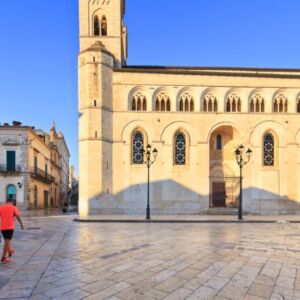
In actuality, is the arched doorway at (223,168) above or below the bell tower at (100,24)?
below

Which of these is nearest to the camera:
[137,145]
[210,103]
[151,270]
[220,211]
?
[151,270]

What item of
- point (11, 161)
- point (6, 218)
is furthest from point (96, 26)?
point (6, 218)

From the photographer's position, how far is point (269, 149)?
90.9 feet

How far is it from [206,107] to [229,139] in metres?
4.25

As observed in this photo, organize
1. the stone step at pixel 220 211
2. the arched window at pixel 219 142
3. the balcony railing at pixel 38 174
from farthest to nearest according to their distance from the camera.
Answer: the balcony railing at pixel 38 174 → the arched window at pixel 219 142 → the stone step at pixel 220 211

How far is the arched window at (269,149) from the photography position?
2755 cm

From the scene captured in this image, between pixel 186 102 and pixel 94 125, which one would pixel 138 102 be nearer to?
pixel 186 102

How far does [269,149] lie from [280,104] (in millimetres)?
4431

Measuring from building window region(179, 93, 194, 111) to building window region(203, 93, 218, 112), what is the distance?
1233 millimetres

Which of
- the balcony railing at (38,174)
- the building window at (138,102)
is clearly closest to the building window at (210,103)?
the building window at (138,102)

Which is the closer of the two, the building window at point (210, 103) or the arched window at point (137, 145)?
the arched window at point (137, 145)

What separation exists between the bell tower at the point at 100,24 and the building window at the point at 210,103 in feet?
30.1

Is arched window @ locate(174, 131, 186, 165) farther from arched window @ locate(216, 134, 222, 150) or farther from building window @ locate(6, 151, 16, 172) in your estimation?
building window @ locate(6, 151, 16, 172)

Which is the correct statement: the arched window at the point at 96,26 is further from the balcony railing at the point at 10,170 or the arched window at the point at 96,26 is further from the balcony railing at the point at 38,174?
the balcony railing at the point at 38,174
